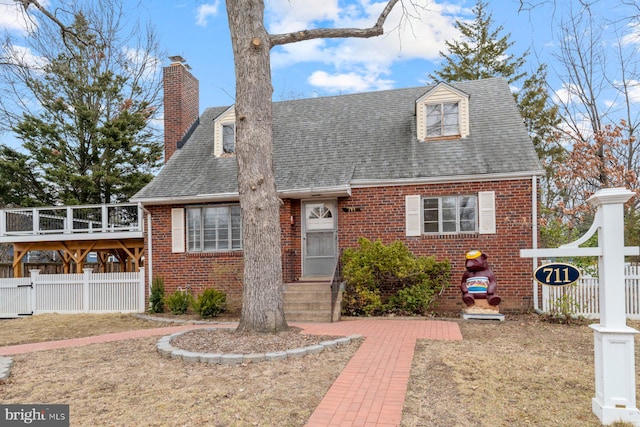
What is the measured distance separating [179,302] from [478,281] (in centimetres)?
756

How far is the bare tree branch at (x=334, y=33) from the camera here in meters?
7.67

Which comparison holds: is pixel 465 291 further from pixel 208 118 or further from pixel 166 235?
pixel 208 118

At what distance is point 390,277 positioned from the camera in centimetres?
1055

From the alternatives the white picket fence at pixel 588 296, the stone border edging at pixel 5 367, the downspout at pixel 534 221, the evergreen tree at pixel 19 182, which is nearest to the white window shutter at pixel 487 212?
the downspout at pixel 534 221

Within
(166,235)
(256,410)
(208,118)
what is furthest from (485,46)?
(256,410)

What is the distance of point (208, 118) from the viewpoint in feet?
51.6

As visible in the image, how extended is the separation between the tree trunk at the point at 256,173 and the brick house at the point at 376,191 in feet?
12.5

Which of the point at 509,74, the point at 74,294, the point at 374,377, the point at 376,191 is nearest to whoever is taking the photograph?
the point at 374,377

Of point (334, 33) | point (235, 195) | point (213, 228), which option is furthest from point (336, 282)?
point (334, 33)

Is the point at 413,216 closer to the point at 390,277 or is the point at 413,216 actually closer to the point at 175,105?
the point at 390,277

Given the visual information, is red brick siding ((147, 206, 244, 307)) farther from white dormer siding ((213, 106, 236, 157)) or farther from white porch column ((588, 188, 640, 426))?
white porch column ((588, 188, 640, 426))

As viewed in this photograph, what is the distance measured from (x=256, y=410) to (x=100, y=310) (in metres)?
10.5

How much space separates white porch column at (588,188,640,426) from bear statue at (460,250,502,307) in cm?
542
